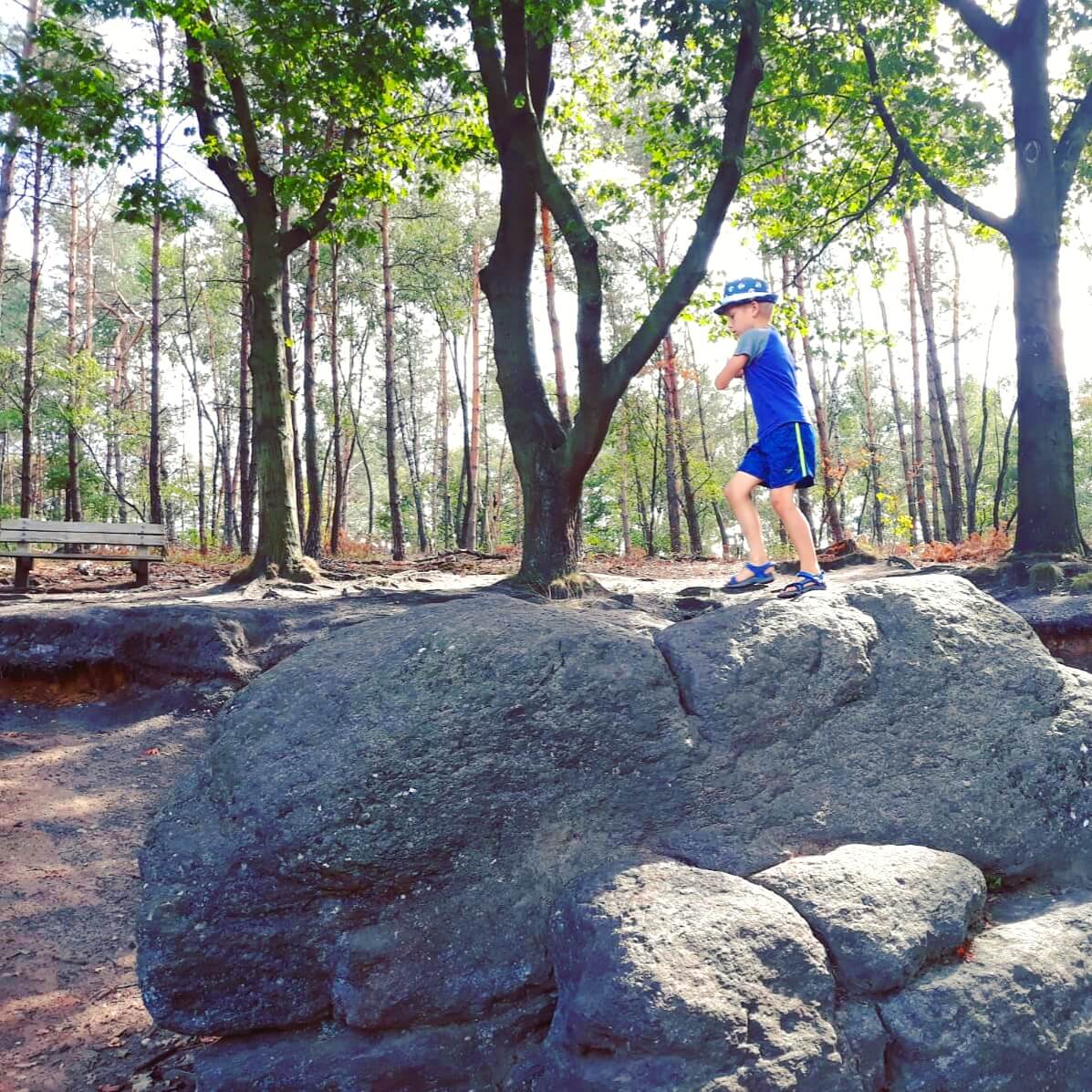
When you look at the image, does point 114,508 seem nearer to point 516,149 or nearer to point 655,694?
point 516,149

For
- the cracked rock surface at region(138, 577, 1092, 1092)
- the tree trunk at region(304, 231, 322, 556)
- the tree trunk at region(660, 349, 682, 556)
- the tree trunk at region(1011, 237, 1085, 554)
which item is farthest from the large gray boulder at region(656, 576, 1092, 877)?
the tree trunk at region(660, 349, 682, 556)

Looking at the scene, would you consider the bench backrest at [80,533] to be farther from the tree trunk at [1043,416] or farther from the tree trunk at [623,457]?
→ the tree trunk at [623,457]

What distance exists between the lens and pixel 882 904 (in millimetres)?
2350

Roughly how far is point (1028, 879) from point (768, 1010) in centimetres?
131

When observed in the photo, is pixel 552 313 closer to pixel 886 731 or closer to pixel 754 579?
pixel 754 579

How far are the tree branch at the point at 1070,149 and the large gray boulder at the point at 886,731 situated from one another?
7570 millimetres

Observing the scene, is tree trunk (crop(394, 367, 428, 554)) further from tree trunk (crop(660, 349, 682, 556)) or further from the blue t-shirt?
the blue t-shirt

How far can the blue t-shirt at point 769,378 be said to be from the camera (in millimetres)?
4000

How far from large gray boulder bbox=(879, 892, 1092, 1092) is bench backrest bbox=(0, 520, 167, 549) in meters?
10.6

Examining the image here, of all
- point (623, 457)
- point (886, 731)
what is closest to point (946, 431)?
point (623, 457)

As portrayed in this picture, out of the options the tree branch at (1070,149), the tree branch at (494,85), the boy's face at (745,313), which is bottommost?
the boy's face at (745,313)

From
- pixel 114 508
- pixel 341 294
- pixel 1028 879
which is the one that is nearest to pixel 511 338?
pixel 1028 879

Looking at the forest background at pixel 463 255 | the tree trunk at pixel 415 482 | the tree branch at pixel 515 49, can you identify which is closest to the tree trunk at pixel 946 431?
the forest background at pixel 463 255

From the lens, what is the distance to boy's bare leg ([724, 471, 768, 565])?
400cm
